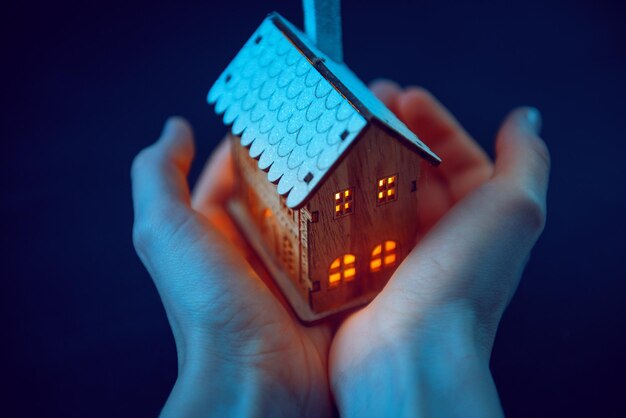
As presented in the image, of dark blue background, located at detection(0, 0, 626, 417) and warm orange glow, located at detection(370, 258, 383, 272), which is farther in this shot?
dark blue background, located at detection(0, 0, 626, 417)

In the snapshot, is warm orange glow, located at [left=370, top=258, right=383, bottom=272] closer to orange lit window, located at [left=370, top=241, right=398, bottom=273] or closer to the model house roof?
orange lit window, located at [left=370, top=241, right=398, bottom=273]

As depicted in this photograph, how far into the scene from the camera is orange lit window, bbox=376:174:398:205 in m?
2.43

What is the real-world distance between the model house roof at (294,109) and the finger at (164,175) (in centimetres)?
39

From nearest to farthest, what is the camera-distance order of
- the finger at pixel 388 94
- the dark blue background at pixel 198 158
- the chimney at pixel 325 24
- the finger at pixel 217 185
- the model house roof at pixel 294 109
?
the model house roof at pixel 294 109, the chimney at pixel 325 24, the dark blue background at pixel 198 158, the finger at pixel 217 185, the finger at pixel 388 94

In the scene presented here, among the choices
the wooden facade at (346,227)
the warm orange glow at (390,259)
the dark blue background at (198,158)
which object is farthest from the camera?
the dark blue background at (198,158)

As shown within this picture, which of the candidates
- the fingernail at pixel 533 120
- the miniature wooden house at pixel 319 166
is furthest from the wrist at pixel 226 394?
the fingernail at pixel 533 120

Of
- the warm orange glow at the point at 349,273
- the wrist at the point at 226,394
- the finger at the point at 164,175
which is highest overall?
the finger at the point at 164,175

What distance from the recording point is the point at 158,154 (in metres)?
3.02

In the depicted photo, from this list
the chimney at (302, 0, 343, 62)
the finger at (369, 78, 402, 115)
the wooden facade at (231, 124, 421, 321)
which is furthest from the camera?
Answer: the finger at (369, 78, 402, 115)

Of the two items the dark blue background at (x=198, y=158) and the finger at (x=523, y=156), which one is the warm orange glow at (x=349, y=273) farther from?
the dark blue background at (x=198, y=158)

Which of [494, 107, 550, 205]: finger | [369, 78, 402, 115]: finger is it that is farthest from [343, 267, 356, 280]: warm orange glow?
[369, 78, 402, 115]: finger

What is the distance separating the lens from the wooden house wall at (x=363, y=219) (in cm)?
232

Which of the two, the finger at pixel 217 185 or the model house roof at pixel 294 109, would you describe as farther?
the finger at pixel 217 185

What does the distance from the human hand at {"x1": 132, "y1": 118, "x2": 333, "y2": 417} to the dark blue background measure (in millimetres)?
910
